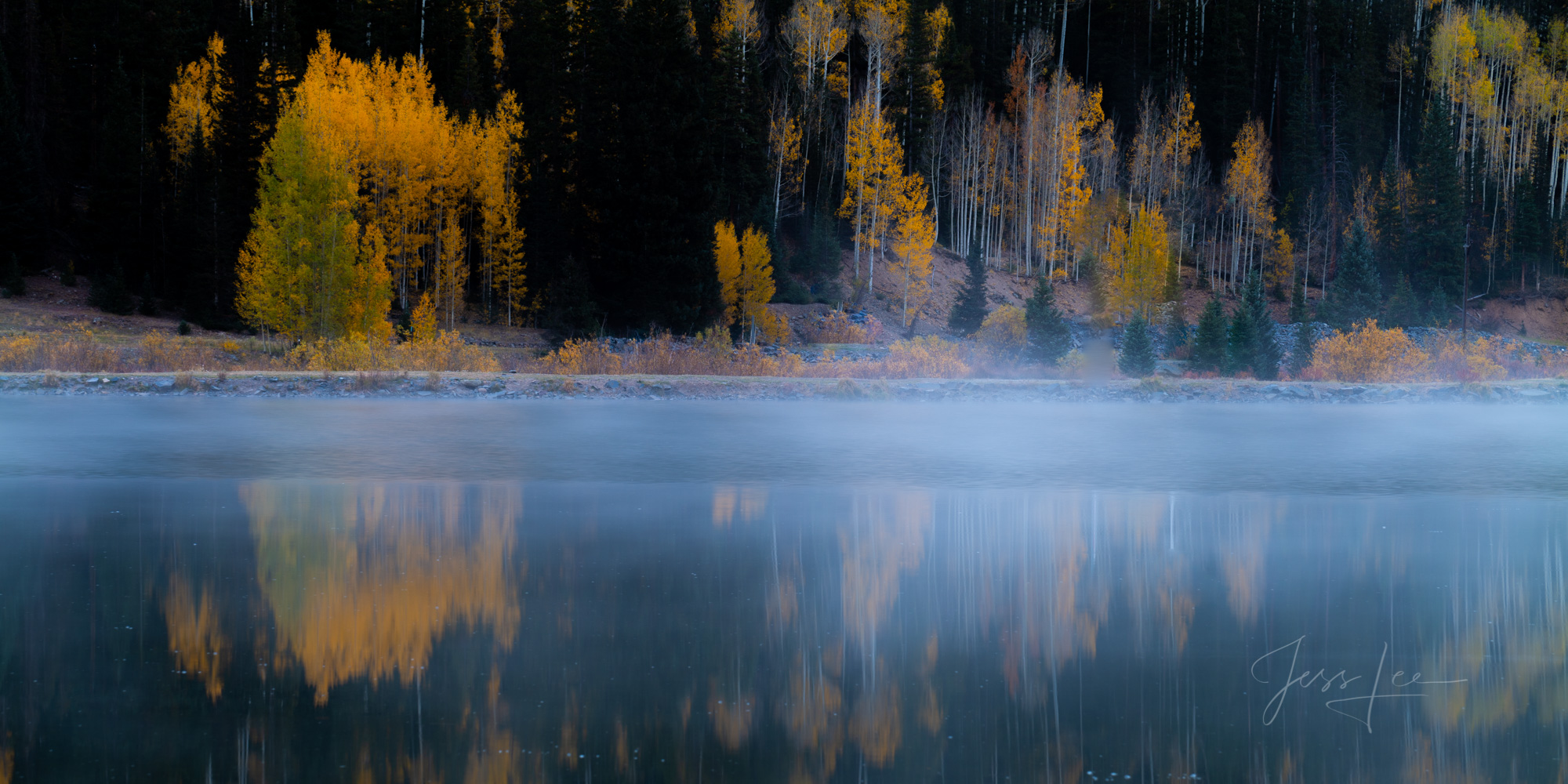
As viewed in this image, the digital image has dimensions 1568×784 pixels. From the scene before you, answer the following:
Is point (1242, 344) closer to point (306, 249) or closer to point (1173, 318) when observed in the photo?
point (1173, 318)

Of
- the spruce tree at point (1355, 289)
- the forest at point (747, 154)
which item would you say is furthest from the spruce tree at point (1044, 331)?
the spruce tree at point (1355, 289)

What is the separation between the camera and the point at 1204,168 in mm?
54781

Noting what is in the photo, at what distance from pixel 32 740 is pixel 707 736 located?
218 centimetres

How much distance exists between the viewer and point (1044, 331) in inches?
973

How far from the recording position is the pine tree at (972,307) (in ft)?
124

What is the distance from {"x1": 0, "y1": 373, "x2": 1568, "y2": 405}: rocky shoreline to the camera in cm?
1736

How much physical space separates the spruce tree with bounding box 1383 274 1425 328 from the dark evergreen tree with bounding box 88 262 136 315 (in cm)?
4443

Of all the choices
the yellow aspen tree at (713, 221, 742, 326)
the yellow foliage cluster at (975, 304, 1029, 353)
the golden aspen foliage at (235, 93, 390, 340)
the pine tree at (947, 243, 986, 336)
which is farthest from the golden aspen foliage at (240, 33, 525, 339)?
the pine tree at (947, 243, 986, 336)

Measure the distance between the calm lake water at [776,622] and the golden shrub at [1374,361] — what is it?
11484mm

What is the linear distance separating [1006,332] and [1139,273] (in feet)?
51.0

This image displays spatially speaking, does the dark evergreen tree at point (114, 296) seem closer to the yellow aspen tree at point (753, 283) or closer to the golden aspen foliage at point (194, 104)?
the golden aspen foliage at point (194, 104)

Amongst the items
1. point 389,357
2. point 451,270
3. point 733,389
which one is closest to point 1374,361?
point 733,389

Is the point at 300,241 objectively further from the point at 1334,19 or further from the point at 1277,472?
the point at 1334,19

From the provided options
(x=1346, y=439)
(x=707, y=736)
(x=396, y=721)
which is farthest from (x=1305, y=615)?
(x=1346, y=439)
